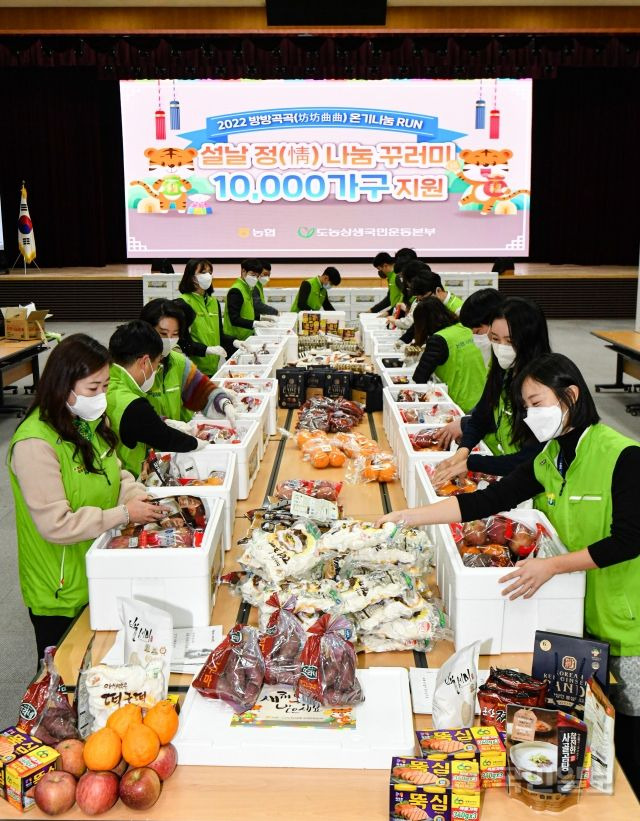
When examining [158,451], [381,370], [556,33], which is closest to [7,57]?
[556,33]

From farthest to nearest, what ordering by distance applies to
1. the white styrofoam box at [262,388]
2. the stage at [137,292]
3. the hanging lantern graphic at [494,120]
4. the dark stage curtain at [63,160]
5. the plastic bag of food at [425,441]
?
the dark stage curtain at [63,160] → the hanging lantern graphic at [494,120] → the stage at [137,292] → the white styrofoam box at [262,388] → the plastic bag of food at [425,441]

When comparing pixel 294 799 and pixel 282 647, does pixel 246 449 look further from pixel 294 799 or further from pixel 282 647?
pixel 294 799

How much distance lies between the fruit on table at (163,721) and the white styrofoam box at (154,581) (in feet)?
1.63

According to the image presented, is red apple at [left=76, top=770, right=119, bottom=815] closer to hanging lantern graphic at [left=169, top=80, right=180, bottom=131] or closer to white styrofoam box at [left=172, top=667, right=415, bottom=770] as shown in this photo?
white styrofoam box at [left=172, top=667, right=415, bottom=770]

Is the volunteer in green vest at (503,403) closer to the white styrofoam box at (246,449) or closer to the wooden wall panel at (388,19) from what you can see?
the white styrofoam box at (246,449)

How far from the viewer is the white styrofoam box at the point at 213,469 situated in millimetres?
2914

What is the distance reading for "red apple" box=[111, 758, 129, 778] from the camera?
5.79ft

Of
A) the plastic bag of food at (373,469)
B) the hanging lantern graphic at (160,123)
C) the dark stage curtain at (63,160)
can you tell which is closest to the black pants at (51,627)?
the plastic bag of food at (373,469)

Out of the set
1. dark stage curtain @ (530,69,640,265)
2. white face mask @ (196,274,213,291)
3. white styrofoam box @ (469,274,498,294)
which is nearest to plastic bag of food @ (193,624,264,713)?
white face mask @ (196,274,213,291)

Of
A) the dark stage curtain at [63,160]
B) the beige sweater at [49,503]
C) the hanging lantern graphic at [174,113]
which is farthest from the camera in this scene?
the dark stage curtain at [63,160]

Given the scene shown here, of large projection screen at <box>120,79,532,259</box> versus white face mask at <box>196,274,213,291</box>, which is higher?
large projection screen at <box>120,79,532,259</box>

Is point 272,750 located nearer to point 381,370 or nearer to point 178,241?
point 381,370

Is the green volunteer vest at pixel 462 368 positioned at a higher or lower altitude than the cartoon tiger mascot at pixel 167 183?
lower

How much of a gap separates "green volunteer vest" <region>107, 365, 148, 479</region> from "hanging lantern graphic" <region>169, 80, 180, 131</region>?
1123 cm
